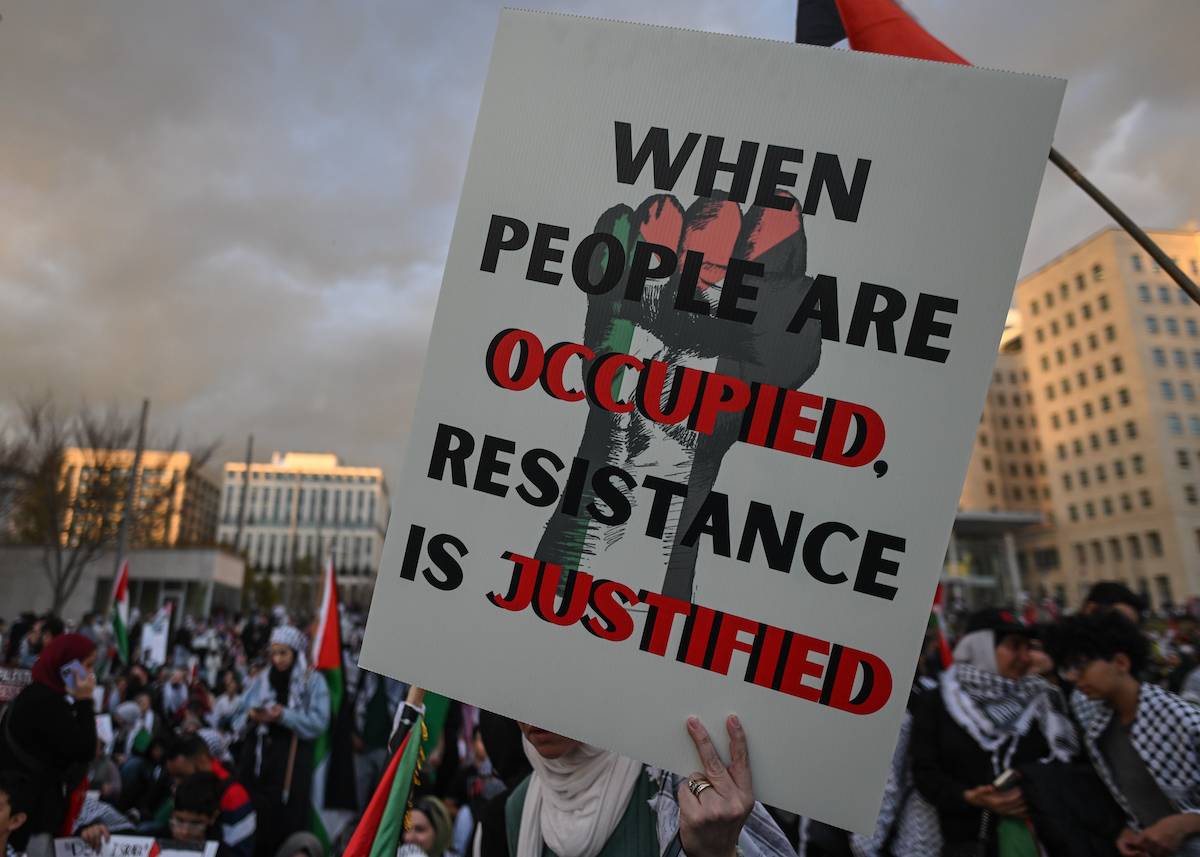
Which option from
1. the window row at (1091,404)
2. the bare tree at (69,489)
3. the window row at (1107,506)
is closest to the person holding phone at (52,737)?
the bare tree at (69,489)

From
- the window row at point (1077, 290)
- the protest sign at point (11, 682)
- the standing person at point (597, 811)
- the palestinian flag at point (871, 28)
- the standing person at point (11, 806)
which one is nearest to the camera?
the standing person at point (597, 811)

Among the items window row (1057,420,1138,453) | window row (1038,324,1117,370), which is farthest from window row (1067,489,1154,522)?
window row (1038,324,1117,370)

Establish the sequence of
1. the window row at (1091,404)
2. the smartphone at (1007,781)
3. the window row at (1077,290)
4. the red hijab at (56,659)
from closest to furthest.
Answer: the smartphone at (1007,781)
the red hijab at (56,659)
the window row at (1091,404)
the window row at (1077,290)

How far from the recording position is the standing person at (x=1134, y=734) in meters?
2.97

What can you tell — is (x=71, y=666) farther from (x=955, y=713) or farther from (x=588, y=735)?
(x=955, y=713)

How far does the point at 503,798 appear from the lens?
2355 mm

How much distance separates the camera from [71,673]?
412cm

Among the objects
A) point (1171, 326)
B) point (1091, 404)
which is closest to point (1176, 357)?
point (1171, 326)

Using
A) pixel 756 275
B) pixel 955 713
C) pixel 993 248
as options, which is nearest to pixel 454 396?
pixel 756 275

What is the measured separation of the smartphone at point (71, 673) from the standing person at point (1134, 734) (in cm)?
484

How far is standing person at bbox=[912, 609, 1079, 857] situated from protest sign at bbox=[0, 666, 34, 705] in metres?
4.65

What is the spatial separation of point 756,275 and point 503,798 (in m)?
1.70

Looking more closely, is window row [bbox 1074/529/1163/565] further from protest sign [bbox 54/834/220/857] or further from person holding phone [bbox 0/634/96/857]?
person holding phone [bbox 0/634/96/857]

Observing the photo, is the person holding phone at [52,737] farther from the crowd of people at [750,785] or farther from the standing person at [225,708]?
the standing person at [225,708]
